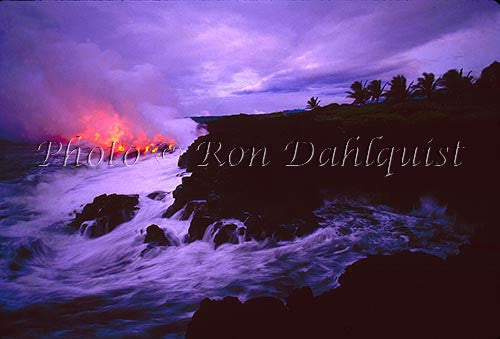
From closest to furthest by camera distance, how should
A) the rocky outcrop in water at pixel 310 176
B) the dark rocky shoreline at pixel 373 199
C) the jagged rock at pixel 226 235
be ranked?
the dark rocky shoreline at pixel 373 199
the jagged rock at pixel 226 235
the rocky outcrop in water at pixel 310 176

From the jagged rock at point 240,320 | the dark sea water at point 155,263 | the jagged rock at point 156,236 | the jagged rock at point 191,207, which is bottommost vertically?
the dark sea water at point 155,263

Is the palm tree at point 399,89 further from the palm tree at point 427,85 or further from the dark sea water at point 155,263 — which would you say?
the dark sea water at point 155,263

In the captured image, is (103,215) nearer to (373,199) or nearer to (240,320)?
(240,320)

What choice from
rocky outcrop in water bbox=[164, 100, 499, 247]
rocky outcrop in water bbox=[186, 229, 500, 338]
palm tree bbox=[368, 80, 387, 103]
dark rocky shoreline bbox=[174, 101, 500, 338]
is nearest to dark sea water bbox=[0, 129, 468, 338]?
rocky outcrop in water bbox=[164, 100, 499, 247]

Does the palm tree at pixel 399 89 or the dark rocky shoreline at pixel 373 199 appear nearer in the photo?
the dark rocky shoreline at pixel 373 199

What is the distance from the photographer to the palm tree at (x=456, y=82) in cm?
2225

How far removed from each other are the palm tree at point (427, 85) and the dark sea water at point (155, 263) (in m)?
20.3

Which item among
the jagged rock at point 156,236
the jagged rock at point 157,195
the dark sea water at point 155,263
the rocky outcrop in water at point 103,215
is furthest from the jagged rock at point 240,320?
the jagged rock at point 157,195

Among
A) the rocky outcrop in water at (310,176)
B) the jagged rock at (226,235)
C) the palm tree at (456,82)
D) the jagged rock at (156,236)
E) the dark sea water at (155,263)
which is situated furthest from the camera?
the palm tree at (456,82)

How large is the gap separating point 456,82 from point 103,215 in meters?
28.7

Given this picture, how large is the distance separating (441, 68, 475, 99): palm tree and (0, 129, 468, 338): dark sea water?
691 inches

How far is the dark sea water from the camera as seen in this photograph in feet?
17.8

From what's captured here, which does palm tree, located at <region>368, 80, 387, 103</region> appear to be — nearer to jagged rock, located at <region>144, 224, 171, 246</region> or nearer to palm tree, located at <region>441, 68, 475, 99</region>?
palm tree, located at <region>441, 68, 475, 99</region>

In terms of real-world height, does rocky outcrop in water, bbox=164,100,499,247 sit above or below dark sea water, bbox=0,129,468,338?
above
